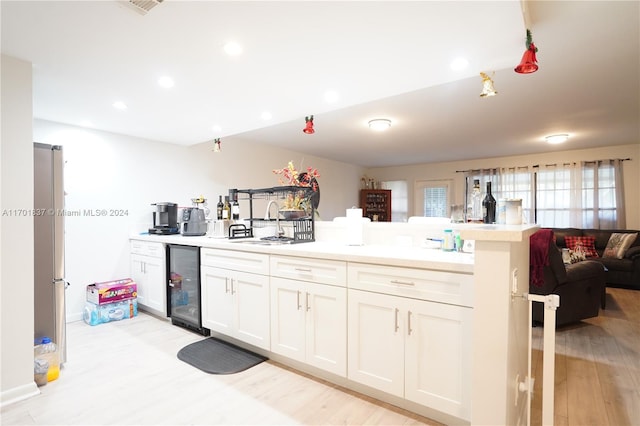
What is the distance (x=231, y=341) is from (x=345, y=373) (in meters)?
1.23

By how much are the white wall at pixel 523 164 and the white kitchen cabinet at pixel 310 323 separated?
6227 mm

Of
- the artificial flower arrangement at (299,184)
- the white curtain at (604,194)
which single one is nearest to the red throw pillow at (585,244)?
the white curtain at (604,194)

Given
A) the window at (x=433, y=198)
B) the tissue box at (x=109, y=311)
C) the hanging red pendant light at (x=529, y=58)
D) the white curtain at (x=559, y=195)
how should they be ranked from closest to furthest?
the hanging red pendant light at (x=529, y=58)
the tissue box at (x=109, y=311)
the white curtain at (x=559, y=195)
the window at (x=433, y=198)

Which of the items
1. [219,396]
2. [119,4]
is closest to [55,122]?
[119,4]

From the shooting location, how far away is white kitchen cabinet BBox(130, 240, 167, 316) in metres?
3.34

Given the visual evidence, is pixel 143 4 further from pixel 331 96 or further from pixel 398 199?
pixel 398 199

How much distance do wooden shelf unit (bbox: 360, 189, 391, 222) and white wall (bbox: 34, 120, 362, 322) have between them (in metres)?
4.13

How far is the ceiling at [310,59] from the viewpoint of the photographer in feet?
5.31

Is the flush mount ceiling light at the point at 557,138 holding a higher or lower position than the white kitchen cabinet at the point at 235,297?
higher

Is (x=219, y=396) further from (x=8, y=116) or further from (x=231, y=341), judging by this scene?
(x=8, y=116)

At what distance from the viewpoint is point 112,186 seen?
3797 millimetres

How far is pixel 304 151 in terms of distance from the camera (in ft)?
21.0

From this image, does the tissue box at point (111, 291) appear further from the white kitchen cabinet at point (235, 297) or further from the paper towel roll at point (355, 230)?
the paper towel roll at point (355, 230)

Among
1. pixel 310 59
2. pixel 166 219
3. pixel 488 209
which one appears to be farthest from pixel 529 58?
pixel 166 219
